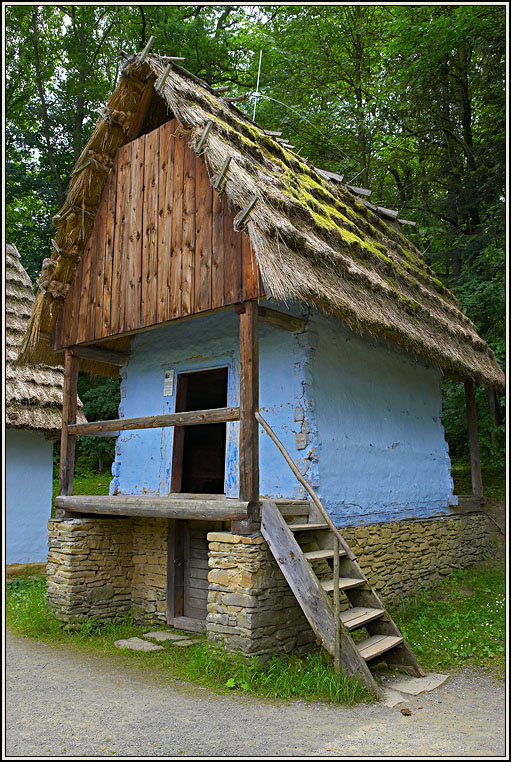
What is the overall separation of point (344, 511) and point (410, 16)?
11.8 metres

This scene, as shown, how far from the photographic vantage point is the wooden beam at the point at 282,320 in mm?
6176

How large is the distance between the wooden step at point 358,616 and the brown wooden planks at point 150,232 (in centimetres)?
383

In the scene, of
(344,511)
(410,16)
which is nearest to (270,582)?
(344,511)

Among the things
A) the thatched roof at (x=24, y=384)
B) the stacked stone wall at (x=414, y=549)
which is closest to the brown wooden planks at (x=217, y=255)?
the stacked stone wall at (x=414, y=549)

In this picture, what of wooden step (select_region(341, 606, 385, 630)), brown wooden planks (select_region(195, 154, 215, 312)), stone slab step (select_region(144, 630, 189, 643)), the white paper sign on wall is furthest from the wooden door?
brown wooden planks (select_region(195, 154, 215, 312))

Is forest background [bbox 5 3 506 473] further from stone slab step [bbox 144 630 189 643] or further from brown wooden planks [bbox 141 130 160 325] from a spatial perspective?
stone slab step [bbox 144 630 189 643]

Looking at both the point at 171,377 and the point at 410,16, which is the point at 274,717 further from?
the point at 410,16

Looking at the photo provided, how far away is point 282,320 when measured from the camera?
6.47 meters

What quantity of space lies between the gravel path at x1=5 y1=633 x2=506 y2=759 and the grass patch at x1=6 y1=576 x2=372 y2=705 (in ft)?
0.51

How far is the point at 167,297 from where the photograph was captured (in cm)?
675

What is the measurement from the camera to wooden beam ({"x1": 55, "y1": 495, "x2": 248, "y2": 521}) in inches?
223

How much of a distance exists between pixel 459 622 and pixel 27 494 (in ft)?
24.3

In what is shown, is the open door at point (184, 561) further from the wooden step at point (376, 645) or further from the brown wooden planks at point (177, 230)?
the wooden step at point (376, 645)

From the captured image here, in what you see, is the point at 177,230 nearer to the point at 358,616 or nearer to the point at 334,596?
the point at 334,596
